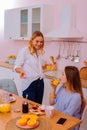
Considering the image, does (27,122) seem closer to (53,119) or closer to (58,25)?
(53,119)

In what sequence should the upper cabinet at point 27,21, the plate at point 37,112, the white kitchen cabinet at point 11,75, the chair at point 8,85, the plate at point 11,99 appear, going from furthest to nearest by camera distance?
the white kitchen cabinet at point 11,75, the upper cabinet at point 27,21, the chair at point 8,85, the plate at point 11,99, the plate at point 37,112

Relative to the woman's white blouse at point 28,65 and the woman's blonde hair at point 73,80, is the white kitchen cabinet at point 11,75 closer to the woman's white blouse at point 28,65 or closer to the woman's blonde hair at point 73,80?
the woman's white blouse at point 28,65

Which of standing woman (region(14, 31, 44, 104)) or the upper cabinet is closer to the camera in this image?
standing woman (region(14, 31, 44, 104))

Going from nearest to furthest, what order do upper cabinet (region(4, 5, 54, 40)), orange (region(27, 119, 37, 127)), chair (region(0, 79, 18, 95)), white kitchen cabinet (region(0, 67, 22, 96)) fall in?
orange (region(27, 119, 37, 127))
chair (region(0, 79, 18, 95))
upper cabinet (region(4, 5, 54, 40))
white kitchen cabinet (region(0, 67, 22, 96))

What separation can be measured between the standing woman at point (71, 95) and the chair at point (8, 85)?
61cm

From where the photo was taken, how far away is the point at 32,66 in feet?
8.68

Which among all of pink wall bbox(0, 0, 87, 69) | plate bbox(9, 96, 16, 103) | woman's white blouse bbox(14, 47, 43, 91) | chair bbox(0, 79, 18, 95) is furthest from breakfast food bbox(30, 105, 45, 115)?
pink wall bbox(0, 0, 87, 69)

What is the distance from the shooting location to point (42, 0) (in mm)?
3805

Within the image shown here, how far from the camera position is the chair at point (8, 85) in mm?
2521

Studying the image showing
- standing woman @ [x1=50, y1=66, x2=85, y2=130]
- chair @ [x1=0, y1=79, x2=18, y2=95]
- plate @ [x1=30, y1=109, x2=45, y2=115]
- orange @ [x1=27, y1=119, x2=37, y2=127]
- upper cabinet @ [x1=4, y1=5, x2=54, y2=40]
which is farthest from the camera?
upper cabinet @ [x1=4, y1=5, x2=54, y2=40]

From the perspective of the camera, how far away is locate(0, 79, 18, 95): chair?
252 centimetres

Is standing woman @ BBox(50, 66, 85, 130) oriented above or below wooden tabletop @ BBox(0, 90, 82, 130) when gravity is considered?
above

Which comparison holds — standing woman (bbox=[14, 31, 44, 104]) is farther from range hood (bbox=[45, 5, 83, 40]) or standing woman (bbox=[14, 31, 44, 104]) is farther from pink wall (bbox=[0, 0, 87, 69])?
pink wall (bbox=[0, 0, 87, 69])

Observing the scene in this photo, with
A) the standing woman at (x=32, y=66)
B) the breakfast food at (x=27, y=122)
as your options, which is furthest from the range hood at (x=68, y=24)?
the breakfast food at (x=27, y=122)
